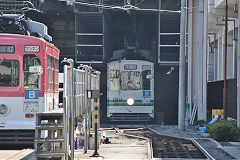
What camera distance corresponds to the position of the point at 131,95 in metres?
26.3

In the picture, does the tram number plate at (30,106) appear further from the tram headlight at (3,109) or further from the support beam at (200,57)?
the support beam at (200,57)

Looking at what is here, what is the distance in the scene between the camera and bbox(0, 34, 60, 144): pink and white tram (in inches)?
523

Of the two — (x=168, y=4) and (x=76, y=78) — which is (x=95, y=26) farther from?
(x=76, y=78)

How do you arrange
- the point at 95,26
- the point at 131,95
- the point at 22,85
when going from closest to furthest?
the point at 22,85 < the point at 131,95 < the point at 95,26

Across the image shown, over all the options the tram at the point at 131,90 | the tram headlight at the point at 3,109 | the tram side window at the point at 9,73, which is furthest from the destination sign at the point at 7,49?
the tram at the point at 131,90

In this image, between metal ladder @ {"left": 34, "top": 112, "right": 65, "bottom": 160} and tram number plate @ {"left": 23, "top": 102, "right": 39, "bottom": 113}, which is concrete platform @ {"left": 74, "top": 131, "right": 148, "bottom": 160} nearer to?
tram number plate @ {"left": 23, "top": 102, "right": 39, "bottom": 113}

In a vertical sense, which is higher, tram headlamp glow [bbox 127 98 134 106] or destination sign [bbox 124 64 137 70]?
destination sign [bbox 124 64 137 70]

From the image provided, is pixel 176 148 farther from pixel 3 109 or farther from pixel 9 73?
pixel 9 73

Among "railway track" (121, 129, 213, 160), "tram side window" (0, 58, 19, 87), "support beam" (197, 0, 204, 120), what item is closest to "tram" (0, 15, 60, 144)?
"tram side window" (0, 58, 19, 87)

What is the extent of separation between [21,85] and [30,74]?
37 cm

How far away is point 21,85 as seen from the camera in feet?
43.7

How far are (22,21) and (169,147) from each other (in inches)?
248

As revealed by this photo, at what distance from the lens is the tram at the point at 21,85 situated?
13.3 meters

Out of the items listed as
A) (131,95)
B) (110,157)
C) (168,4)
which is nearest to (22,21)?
(110,157)
